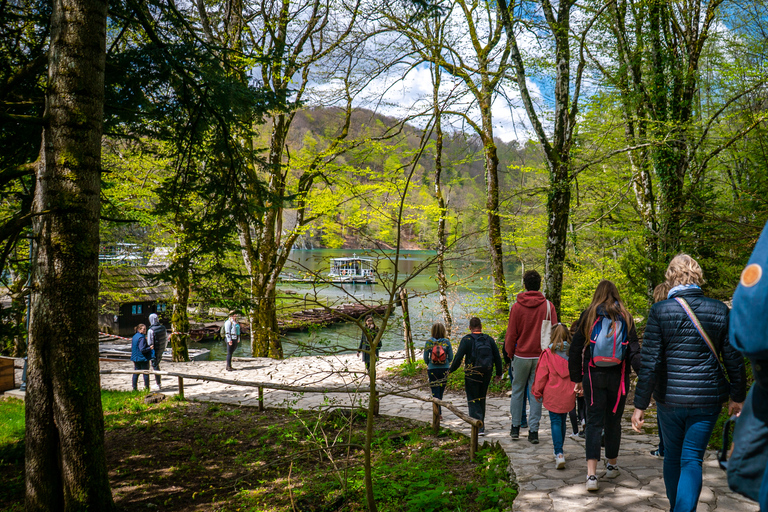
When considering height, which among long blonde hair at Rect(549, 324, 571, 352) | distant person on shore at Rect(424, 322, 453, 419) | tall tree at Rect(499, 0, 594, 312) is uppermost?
tall tree at Rect(499, 0, 594, 312)

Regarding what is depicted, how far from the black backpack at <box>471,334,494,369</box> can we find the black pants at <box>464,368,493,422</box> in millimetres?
83

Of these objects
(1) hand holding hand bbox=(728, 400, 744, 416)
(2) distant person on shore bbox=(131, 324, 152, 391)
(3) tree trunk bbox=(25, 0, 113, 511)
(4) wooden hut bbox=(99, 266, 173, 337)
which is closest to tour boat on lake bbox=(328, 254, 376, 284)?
(3) tree trunk bbox=(25, 0, 113, 511)

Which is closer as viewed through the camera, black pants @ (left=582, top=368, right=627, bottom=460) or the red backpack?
black pants @ (left=582, top=368, right=627, bottom=460)

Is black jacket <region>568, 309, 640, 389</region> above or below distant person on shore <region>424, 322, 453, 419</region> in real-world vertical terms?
above

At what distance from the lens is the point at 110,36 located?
912 cm

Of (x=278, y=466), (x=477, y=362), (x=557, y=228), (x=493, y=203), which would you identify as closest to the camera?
(x=477, y=362)

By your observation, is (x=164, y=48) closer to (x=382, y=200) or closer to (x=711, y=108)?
(x=382, y=200)

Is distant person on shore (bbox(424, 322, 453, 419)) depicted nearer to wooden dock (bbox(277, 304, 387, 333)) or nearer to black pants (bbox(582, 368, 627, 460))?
wooden dock (bbox(277, 304, 387, 333))

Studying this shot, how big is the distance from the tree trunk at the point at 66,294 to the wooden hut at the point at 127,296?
6.49 feet

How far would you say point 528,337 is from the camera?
207 inches

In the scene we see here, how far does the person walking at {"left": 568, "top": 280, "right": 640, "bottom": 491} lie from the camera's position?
12.0 ft

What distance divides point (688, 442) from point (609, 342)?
3.04 ft

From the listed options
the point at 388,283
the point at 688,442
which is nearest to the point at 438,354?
the point at 388,283

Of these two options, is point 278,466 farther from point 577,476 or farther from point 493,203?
point 493,203
